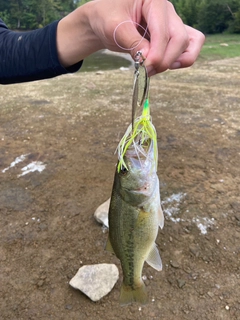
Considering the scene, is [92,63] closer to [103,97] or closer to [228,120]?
[103,97]

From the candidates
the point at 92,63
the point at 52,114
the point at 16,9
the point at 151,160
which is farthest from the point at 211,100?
the point at 16,9

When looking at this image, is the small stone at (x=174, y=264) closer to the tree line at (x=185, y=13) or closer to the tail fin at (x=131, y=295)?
the tail fin at (x=131, y=295)

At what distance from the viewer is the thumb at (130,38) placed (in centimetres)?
159

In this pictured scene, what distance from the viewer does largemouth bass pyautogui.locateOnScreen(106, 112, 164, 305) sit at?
1636mm

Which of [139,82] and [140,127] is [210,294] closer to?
[140,127]

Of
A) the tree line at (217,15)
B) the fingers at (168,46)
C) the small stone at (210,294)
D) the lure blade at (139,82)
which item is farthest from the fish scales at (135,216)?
the tree line at (217,15)

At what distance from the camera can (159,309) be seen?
2.83 meters

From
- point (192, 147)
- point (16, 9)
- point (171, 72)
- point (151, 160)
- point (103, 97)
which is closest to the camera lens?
point (151, 160)

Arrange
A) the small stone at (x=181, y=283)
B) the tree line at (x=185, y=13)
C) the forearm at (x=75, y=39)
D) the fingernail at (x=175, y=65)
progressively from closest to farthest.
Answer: the fingernail at (x=175, y=65) < the forearm at (x=75, y=39) < the small stone at (x=181, y=283) < the tree line at (x=185, y=13)

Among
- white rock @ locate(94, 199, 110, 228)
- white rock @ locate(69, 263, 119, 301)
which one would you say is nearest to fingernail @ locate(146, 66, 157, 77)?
white rock @ locate(69, 263, 119, 301)

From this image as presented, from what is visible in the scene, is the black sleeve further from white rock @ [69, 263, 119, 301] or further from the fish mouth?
white rock @ [69, 263, 119, 301]

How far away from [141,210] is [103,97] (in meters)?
7.15

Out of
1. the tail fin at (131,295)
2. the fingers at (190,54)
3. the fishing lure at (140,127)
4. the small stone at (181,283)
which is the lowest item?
the small stone at (181,283)

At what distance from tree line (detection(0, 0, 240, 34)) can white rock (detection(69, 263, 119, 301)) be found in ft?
106
